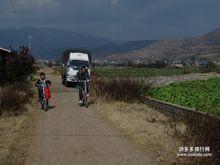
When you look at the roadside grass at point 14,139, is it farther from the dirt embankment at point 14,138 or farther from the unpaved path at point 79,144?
the unpaved path at point 79,144

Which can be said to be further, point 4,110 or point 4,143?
point 4,110

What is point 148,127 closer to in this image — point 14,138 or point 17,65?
point 14,138

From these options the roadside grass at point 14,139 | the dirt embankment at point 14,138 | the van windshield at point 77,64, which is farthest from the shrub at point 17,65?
the roadside grass at point 14,139

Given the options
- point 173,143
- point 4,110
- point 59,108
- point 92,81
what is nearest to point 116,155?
point 173,143

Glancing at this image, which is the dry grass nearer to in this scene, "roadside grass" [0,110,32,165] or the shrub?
"roadside grass" [0,110,32,165]

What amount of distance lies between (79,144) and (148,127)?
310 cm

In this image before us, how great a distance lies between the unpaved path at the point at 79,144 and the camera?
36.4ft

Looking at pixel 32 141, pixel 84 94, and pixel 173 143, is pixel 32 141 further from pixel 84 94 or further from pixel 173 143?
pixel 84 94

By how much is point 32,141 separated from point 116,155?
2753 millimetres

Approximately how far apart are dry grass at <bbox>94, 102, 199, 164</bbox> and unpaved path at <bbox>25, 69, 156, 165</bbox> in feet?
1.09

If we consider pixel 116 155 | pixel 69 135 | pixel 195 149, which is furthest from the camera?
pixel 69 135

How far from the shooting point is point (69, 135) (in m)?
14.5

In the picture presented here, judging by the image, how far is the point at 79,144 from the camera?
13.0 metres

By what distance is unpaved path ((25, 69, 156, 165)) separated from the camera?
11.1 metres
